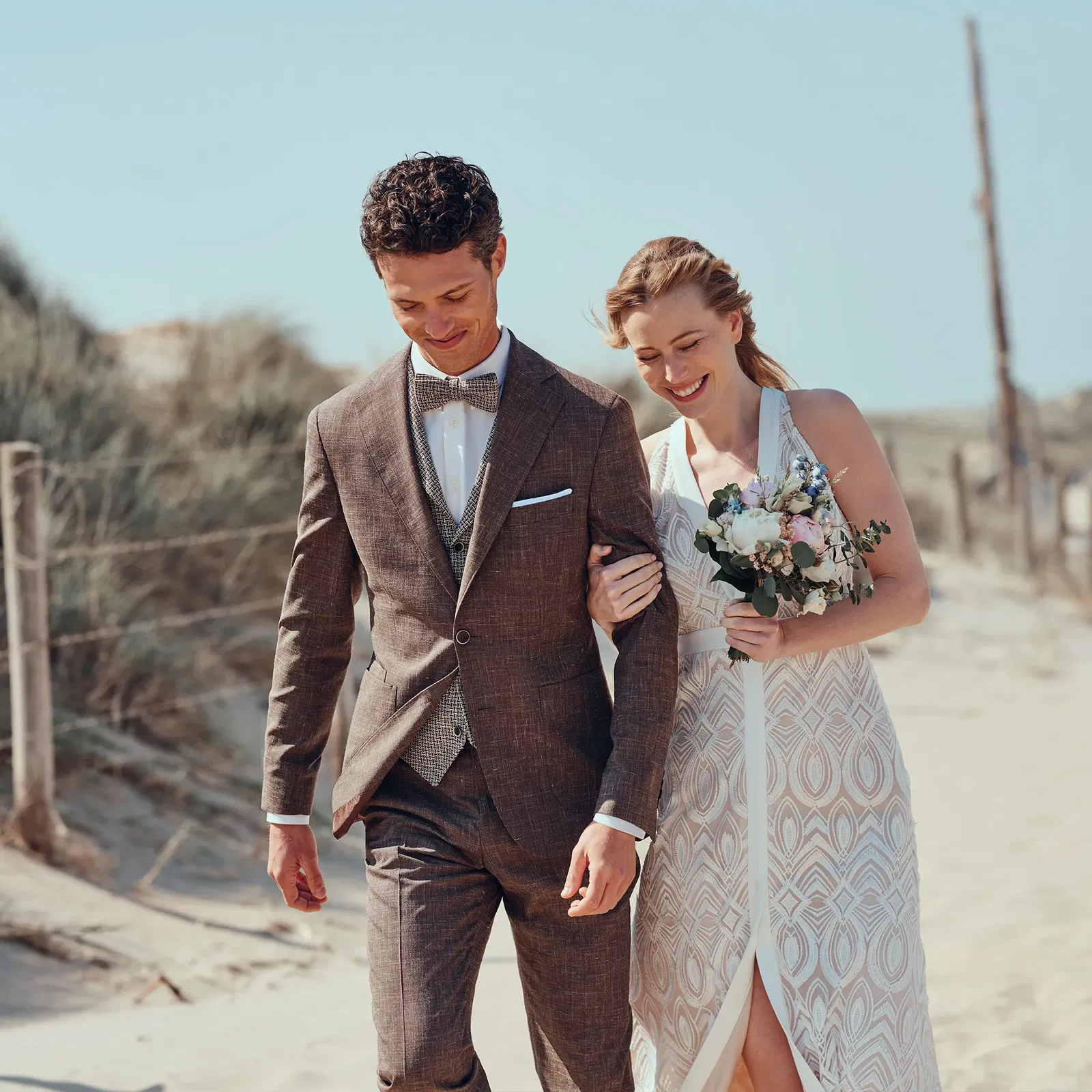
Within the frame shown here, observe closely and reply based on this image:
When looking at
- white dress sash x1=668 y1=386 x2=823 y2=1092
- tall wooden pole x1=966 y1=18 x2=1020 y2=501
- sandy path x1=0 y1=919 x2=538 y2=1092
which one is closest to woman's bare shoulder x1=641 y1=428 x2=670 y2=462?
white dress sash x1=668 y1=386 x2=823 y2=1092

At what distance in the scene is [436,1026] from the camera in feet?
8.73

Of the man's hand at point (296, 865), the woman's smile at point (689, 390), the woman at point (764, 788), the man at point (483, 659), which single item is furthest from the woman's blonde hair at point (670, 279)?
the man's hand at point (296, 865)

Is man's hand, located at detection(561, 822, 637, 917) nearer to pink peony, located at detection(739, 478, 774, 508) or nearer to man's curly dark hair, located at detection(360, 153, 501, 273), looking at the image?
pink peony, located at detection(739, 478, 774, 508)

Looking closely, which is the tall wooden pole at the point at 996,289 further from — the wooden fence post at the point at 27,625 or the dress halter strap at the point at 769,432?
the dress halter strap at the point at 769,432

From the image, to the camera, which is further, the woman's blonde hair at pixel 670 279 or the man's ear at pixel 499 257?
the woman's blonde hair at pixel 670 279

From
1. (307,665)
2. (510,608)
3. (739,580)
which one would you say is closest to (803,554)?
(739,580)

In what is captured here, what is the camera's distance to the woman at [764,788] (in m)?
2.96

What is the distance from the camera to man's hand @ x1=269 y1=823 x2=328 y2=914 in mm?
3012

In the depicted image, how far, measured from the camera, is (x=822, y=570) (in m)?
2.89

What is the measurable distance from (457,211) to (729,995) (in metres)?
1.70

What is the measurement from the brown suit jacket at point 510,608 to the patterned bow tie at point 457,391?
3cm

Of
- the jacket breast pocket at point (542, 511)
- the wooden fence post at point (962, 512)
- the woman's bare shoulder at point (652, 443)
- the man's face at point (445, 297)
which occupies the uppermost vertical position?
the man's face at point (445, 297)

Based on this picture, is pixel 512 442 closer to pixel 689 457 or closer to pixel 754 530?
pixel 754 530

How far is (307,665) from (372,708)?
19cm
